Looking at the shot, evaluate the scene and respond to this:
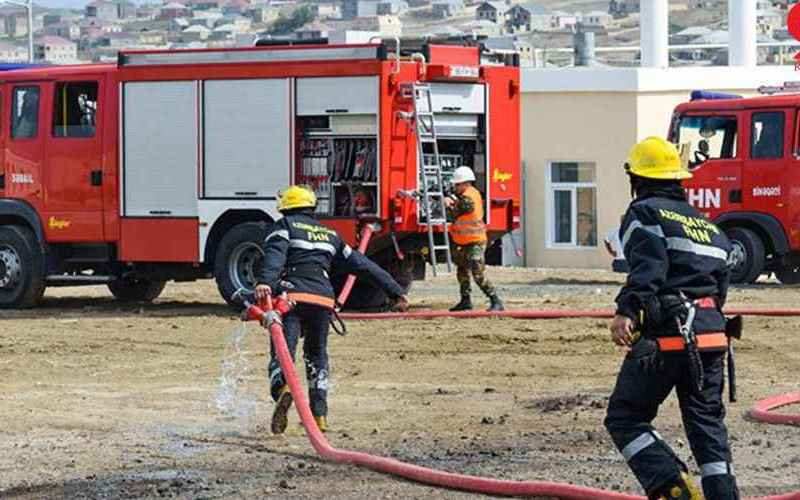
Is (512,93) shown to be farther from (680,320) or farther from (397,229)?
(680,320)

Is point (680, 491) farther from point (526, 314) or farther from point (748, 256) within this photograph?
point (748, 256)

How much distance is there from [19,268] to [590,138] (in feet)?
56.5

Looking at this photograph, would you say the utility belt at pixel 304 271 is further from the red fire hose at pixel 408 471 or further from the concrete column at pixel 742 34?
the concrete column at pixel 742 34

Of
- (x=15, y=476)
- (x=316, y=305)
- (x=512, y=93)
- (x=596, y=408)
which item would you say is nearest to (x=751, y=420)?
(x=596, y=408)

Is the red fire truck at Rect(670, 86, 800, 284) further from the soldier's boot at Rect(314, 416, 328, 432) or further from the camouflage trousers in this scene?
the soldier's boot at Rect(314, 416, 328, 432)

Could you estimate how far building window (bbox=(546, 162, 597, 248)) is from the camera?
37844mm

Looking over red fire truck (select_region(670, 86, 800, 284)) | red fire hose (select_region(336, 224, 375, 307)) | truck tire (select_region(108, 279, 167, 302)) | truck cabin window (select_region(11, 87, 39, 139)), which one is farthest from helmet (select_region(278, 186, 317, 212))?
red fire truck (select_region(670, 86, 800, 284))

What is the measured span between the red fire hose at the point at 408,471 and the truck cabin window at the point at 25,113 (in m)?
10.3

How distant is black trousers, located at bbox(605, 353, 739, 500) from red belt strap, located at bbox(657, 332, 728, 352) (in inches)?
1.4

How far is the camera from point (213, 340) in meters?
18.6

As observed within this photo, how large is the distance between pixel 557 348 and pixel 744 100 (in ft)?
26.8

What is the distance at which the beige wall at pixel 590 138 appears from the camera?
3653cm

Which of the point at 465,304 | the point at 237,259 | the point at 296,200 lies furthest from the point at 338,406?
the point at 237,259

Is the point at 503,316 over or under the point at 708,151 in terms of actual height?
under
